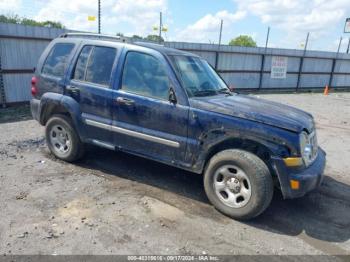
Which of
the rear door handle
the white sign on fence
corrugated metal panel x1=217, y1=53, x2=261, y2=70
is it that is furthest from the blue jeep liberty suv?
the white sign on fence

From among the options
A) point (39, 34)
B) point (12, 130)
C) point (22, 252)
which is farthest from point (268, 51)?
point (22, 252)

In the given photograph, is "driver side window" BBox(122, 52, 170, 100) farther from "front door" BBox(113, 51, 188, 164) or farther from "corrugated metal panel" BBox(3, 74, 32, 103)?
"corrugated metal panel" BBox(3, 74, 32, 103)

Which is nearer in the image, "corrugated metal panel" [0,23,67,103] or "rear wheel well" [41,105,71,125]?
"rear wheel well" [41,105,71,125]

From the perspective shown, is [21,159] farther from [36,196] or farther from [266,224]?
[266,224]

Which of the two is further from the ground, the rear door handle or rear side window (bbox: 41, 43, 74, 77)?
rear side window (bbox: 41, 43, 74, 77)

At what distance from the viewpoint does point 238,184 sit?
388 cm

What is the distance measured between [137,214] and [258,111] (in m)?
1.96

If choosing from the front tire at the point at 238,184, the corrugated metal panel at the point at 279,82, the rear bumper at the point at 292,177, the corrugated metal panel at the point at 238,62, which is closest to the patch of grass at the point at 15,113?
the front tire at the point at 238,184

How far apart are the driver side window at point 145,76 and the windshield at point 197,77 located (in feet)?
0.78

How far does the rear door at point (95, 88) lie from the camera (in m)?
4.68

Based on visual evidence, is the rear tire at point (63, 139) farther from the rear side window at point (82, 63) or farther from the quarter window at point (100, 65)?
the quarter window at point (100, 65)

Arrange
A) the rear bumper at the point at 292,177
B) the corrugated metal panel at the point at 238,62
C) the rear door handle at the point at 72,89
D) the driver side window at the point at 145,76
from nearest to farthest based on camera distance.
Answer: the rear bumper at the point at 292,177
the driver side window at the point at 145,76
the rear door handle at the point at 72,89
the corrugated metal panel at the point at 238,62

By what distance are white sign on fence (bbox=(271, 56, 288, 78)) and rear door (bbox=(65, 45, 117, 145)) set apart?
15.9 meters

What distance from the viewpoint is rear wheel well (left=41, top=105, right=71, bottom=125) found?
5.21 metres
